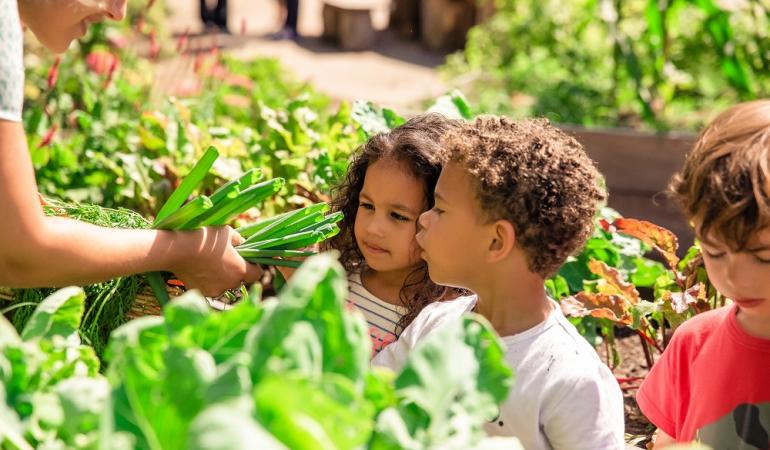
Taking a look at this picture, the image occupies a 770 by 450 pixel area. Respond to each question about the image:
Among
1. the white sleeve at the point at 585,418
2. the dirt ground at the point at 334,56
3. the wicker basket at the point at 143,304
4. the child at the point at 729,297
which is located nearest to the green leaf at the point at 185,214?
the wicker basket at the point at 143,304

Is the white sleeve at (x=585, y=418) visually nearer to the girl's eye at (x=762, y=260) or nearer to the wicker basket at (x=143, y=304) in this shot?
the girl's eye at (x=762, y=260)

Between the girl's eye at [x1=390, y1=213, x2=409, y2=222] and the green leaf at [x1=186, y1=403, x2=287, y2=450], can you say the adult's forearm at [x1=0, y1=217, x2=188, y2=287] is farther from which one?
the green leaf at [x1=186, y1=403, x2=287, y2=450]

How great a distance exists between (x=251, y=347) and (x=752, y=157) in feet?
2.64

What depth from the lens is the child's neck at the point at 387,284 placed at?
2545 millimetres

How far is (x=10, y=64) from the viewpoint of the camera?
5.82 ft

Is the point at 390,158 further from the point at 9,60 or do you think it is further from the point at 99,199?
the point at 99,199

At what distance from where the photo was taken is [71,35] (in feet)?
7.20

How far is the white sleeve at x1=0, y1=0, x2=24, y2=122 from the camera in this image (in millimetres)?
1748

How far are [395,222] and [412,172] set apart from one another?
11 cm

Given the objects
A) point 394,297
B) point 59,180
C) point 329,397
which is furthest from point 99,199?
point 329,397

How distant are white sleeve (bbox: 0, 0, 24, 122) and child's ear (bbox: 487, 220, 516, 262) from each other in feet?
2.65

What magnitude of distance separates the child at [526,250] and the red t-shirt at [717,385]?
0.32ft

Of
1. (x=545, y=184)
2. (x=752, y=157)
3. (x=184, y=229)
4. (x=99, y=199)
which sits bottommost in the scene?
(x=99, y=199)


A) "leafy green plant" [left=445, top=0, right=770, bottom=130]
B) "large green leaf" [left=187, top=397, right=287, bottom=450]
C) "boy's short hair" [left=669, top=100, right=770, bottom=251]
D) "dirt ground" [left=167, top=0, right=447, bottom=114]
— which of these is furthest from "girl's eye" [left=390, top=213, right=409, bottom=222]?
"dirt ground" [left=167, top=0, right=447, bottom=114]
